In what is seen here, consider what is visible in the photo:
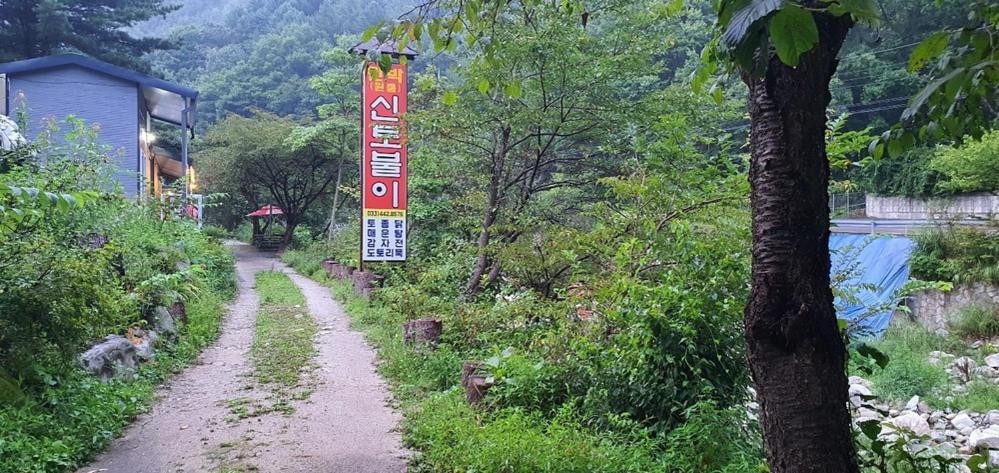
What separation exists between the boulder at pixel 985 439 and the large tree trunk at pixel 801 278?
22.3 feet

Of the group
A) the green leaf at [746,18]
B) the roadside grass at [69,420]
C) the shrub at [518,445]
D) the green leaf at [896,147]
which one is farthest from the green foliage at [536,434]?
the green leaf at [746,18]

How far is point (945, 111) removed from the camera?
266cm

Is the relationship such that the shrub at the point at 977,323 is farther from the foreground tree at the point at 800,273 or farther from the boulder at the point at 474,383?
the foreground tree at the point at 800,273

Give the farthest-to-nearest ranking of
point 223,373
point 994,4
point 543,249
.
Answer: point 543,249, point 223,373, point 994,4

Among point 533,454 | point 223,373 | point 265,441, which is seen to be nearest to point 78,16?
point 223,373

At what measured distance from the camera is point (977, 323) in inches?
490

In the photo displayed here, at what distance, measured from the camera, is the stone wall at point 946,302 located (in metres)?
13.0

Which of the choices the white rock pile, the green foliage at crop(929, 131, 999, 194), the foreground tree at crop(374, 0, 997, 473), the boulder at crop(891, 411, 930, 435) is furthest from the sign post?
the green foliage at crop(929, 131, 999, 194)

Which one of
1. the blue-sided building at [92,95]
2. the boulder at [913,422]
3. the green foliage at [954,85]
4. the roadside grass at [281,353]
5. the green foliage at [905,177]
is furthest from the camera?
the green foliage at [905,177]

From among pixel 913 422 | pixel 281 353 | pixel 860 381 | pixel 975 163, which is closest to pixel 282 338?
pixel 281 353

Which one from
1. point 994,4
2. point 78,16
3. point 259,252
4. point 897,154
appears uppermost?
point 78,16

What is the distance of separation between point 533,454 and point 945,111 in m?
2.75

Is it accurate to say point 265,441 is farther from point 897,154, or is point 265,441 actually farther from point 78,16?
point 78,16

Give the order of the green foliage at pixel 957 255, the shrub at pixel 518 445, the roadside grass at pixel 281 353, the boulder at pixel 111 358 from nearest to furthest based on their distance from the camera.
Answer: the shrub at pixel 518 445 → the boulder at pixel 111 358 → the roadside grass at pixel 281 353 → the green foliage at pixel 957 255
